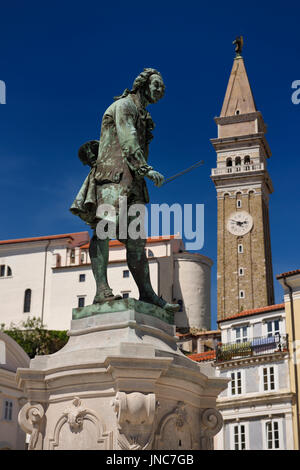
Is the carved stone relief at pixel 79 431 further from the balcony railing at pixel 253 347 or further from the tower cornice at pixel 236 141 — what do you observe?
the tower cornice at pixel 236 141

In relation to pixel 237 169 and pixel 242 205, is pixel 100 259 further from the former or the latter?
pixel 237 169

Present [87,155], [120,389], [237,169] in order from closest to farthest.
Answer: [120,389], [87,155], [237,169]

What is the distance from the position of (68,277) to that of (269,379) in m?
34.6

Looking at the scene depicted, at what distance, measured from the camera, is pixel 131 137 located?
22.8 ft

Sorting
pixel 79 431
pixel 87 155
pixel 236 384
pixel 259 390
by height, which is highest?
Answer: pixel 236 384

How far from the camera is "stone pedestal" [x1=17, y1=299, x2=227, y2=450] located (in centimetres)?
584

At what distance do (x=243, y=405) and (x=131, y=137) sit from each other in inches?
1189

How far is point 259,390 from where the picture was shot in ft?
114

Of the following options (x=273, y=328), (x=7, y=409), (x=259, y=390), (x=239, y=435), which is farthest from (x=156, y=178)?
(x=273, y=328)

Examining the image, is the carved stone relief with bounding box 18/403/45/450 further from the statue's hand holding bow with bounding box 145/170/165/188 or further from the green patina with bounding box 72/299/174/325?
the statue's hand holding bow with bounding box 145/170/165/188

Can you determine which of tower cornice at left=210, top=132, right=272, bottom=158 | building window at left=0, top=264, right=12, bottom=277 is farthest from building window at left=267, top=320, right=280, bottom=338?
tower cornice at left=210, top=132, right=272, bottom=158

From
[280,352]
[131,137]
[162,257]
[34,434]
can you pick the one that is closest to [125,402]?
[34,434]

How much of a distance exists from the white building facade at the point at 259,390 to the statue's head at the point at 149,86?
1089 inches

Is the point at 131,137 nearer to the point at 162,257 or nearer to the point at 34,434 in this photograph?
the point at 34,434
